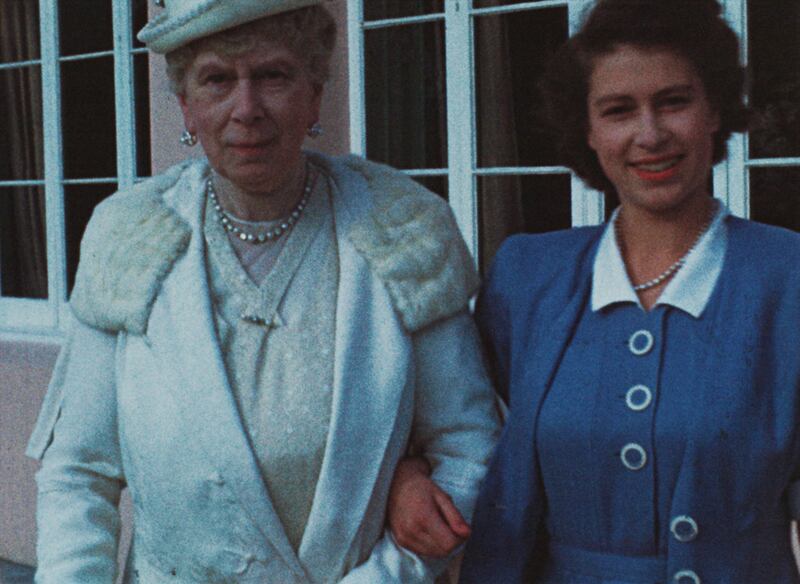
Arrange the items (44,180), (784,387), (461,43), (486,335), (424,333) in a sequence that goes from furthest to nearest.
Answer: (44,180) < (461,43) < (486,335) < (424,333) < (784,387)

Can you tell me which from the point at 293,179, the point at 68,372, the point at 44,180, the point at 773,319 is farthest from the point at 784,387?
the point at 44,180

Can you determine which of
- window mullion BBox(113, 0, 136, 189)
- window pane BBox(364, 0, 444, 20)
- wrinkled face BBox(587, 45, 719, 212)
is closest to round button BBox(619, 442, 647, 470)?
wrinkled face BBox(587, 45, 719, 212)

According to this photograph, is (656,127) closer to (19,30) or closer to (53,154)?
(53,154)

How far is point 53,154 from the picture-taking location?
236 inches

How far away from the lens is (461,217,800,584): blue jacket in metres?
1.93

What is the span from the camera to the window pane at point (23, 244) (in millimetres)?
6344

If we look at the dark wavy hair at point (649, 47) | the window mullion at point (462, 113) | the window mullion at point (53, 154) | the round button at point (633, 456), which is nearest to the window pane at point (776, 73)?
the window mullion at point (462, 113)

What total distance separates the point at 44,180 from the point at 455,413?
4446 mm

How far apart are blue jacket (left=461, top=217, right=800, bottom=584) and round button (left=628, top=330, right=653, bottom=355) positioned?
0.27ft

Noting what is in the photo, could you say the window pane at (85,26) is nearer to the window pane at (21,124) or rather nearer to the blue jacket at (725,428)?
the window pane at (21,124)

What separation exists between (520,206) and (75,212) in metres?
2.38

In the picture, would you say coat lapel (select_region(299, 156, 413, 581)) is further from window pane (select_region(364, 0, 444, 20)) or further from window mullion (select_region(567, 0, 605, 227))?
window pane (select_region(364, 0, 444, 20))

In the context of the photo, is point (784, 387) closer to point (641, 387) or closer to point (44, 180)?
point (641, 387)

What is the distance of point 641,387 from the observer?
6.55 ft
